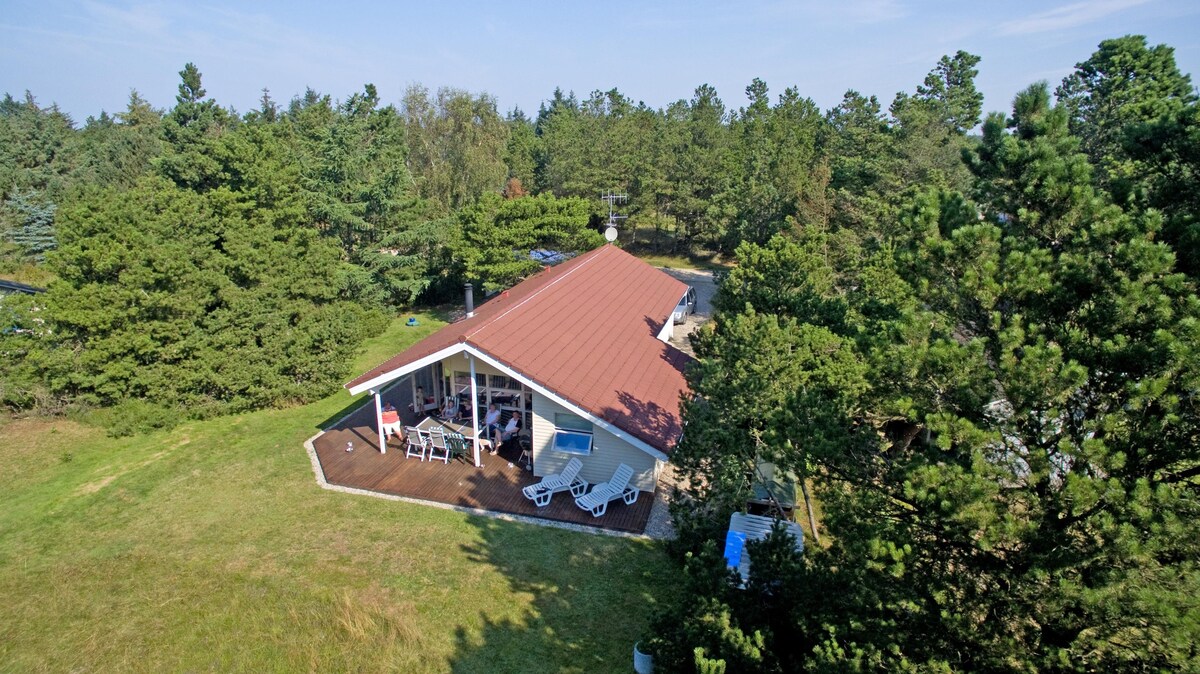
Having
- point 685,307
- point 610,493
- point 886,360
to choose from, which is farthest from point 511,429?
point 685,307

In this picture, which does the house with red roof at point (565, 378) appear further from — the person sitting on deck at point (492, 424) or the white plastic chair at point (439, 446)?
the white plastic chair at point (439, 446)

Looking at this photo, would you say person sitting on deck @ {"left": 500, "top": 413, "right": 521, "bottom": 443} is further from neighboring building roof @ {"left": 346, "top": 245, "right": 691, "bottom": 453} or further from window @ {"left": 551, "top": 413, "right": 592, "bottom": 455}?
neighboring building roof @ {"left": 346, "top": 245, "right": 691, "bottom": 453}

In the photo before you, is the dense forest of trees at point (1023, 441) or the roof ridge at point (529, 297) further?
the roof ridge at point (529, 297)

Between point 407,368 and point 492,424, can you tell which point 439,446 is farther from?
point 407,368

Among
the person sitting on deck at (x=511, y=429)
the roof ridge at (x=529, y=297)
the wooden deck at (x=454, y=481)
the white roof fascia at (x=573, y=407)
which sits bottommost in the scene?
the wooden deck at (x=454, y=481)

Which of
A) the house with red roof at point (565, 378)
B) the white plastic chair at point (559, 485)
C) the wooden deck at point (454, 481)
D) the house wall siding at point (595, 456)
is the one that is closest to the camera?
the wooden deck at point (454, 481)

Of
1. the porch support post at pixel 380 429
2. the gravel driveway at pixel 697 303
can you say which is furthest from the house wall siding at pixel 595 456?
the gravel driveway at pixel 697 303

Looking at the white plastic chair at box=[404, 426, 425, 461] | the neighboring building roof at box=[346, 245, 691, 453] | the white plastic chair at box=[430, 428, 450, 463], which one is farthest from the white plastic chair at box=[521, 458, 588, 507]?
the white plastic chair at box=[404, 426, 425, 461]

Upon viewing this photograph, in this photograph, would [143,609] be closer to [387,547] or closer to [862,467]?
[387,547]
